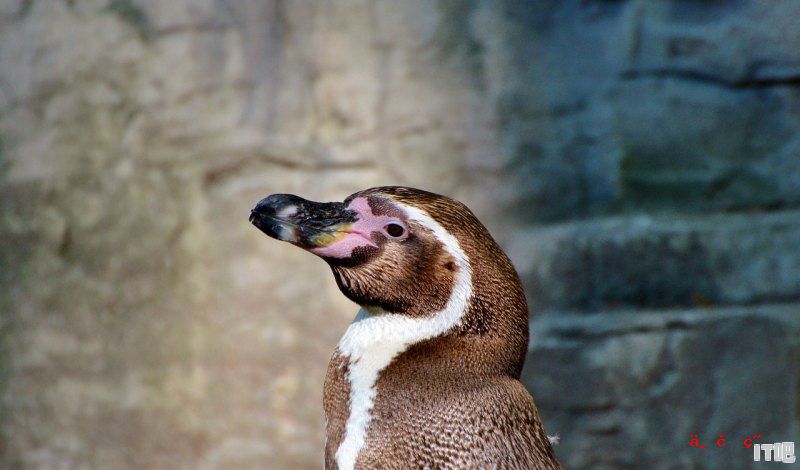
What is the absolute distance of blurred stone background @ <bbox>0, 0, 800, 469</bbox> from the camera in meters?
1.95

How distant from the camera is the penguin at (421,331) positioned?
1.11 metres

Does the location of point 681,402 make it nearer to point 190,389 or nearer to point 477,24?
point 477,24

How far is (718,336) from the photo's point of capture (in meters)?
1.97

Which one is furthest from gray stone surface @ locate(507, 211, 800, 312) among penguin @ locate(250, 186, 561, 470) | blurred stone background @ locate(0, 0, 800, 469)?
penguin @ locate(250, 186, 561, 470)

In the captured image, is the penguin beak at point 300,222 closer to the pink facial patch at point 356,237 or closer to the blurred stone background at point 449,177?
the pink facial patch at point 356,237

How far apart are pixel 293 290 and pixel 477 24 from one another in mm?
676

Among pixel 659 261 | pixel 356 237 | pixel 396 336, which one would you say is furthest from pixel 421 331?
pixel 659 261

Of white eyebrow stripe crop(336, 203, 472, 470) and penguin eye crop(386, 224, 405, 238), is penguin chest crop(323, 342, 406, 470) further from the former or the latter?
penguin eye crop(386, 224, 405, 238)

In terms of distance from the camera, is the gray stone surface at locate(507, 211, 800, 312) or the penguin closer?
the penguin

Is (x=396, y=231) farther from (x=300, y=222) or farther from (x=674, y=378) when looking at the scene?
(x=674, y=378)

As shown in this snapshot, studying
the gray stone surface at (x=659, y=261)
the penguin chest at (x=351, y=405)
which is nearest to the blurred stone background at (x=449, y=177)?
the gray stone surface at (x=659, y=261)

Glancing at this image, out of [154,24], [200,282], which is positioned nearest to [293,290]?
[200,282]

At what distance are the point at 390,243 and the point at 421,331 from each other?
4.5 inches

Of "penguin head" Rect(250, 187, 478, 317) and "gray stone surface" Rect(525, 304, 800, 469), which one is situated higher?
"gray stone surface" Rect(525, 304, 800, 469)
